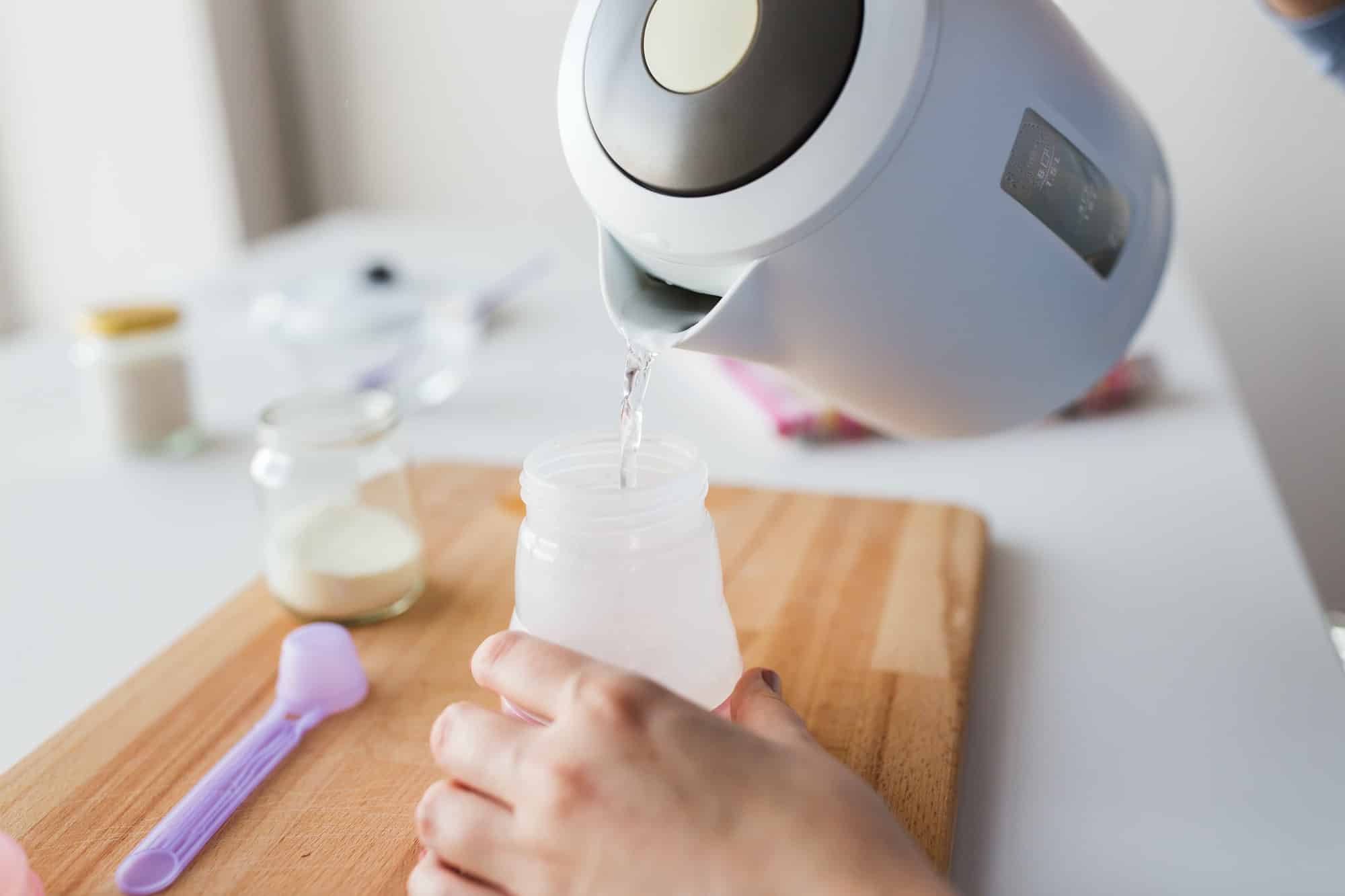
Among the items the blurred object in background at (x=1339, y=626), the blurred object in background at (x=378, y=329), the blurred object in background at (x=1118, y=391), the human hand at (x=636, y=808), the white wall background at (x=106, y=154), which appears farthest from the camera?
the white wall background at (x=106, y=154)

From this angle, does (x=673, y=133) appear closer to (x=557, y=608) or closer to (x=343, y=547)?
(x=557, y=608)

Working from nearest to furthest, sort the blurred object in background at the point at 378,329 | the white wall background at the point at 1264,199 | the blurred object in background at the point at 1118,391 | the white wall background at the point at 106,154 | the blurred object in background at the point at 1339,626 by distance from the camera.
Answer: the blurred object in background at the point at 1339,626
the blurred object in background at the point at 1118,391
the blurred object in background at the point at 378,329
the white wall background at the point at 1264,199
the white wall background at the point at 106,154

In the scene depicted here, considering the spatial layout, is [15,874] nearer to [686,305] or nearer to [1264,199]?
[686,305]

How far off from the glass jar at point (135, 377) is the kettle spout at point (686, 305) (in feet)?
1.93

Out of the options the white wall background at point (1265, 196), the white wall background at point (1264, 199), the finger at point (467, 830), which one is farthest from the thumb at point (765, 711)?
the white wall background at point (1265, 196)

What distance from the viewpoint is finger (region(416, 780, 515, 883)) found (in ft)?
1.62

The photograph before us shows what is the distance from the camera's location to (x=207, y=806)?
0.59 m

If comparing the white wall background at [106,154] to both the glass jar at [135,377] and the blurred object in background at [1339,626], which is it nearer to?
the glass jar at [135,377]

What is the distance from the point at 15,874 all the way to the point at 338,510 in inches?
12.9

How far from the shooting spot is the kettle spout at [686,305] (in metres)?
0.55

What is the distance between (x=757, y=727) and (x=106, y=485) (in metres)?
0.70

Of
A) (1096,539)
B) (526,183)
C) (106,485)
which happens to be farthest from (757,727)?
(526,183)

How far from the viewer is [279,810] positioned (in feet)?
1.95

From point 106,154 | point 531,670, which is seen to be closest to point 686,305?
point 531,670
